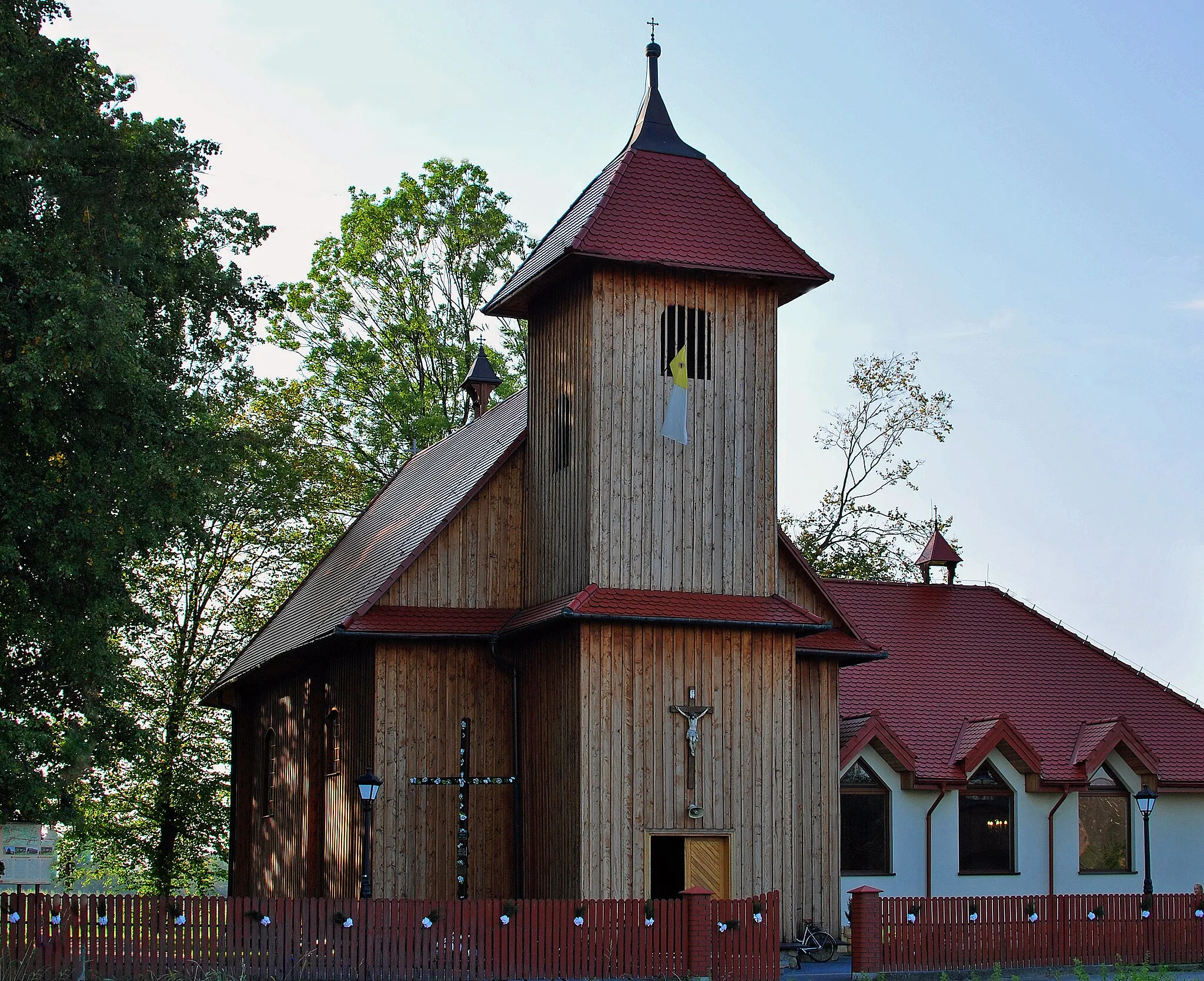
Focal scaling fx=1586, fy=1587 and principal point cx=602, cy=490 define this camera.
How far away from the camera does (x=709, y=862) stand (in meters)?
21.8

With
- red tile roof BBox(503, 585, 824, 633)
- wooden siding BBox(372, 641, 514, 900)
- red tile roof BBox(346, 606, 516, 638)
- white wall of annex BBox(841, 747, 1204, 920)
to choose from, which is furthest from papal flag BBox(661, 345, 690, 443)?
white wall of annex BBox(841, 747, 1204, 920)

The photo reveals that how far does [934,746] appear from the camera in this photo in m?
28.5

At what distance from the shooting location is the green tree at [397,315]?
143 feet

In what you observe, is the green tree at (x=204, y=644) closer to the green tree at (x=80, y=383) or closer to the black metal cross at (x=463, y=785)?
the green tree at (x=80, y=383)

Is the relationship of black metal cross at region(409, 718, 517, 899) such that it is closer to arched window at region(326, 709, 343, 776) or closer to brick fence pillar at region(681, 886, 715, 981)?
arched window at region(326, 709, 343, 776)

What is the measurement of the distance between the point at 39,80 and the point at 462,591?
9.85 metres

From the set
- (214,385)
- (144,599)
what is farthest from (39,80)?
(144,599)

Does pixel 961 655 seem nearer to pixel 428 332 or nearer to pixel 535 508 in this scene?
pixel 535 508

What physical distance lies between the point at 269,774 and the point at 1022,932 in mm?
15834

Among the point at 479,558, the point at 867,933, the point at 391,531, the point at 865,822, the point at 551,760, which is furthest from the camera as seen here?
the point at 391,531

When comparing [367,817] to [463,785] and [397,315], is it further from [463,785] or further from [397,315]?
[397,315]

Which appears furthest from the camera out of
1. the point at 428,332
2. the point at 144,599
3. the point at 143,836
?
the point at 428,332

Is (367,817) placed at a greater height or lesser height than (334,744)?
lesser

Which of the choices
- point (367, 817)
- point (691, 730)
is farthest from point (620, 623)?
point (367, 817)
